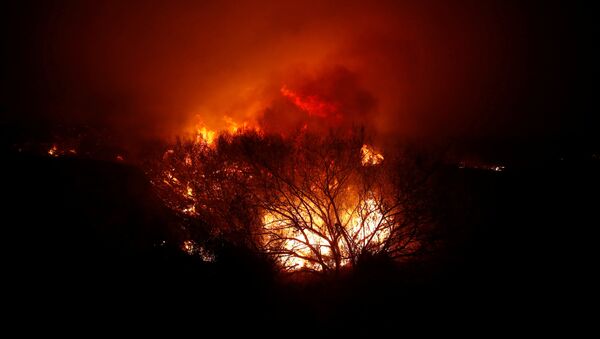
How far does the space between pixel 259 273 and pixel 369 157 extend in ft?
19.2

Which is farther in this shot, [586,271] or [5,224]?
[5,224]

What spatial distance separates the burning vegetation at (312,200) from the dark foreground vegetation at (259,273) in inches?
26.8

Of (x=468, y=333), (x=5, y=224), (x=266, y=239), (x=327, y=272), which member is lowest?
(x=468, y=333)

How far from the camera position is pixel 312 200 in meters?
12.4

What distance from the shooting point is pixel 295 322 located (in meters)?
10.2

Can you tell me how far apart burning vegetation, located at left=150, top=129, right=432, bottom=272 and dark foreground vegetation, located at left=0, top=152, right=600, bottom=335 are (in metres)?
0.68

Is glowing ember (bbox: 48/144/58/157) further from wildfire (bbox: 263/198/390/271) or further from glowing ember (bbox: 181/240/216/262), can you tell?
wildfire (bbox: 263/198/390/271)

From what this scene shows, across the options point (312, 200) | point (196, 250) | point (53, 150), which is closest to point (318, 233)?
point (312, 200)

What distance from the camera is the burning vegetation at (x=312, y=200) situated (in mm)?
12359

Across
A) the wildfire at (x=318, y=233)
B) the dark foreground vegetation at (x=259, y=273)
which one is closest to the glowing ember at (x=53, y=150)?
the dark foreground vegetation at (x=259, y=273)

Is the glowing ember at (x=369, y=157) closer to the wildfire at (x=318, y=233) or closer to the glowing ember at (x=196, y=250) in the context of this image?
the wildfire at (x=318, y=233)

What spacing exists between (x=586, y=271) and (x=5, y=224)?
68.3ft

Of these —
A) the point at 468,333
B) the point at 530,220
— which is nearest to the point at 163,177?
the point at 468,333

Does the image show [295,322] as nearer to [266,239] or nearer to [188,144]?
[266,239]
